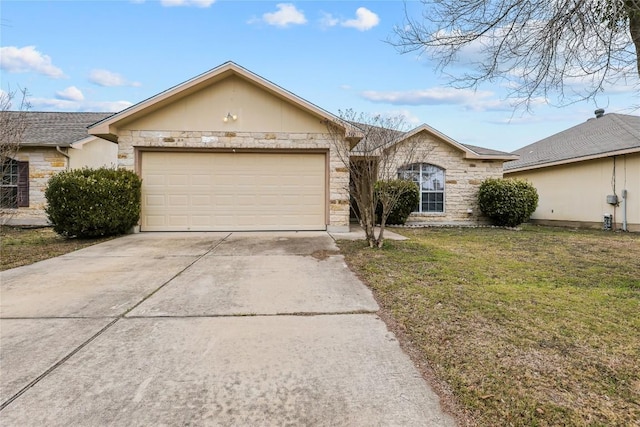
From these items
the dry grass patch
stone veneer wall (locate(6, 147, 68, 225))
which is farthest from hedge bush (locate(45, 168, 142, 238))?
stone veneer wall (locate(6, 147, 68, 225))

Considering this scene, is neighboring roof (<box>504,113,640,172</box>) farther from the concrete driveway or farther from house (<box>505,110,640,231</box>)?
the concrete driveway

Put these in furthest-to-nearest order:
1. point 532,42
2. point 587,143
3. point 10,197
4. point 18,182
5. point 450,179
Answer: point 587,143
point 450,179
point 18,182
point 10,197
point 532,42

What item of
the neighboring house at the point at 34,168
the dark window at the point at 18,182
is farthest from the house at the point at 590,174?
the dark window at the point at 18,182

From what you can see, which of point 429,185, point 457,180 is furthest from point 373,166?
point 457,180

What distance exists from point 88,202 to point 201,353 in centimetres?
734

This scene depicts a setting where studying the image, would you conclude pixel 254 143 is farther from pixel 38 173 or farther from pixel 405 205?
pixel 38 173

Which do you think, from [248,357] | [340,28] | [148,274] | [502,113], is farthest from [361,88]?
[248,357]

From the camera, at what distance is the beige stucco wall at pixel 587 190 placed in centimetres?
1252

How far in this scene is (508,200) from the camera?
42.2 feet

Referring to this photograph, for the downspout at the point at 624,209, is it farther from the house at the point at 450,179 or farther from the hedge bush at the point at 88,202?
the hedge bush at the point at 88,202

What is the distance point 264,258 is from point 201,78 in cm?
582

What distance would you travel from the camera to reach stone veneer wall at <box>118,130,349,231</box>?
33.0ft

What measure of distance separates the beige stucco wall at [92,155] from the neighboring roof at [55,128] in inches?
19.4

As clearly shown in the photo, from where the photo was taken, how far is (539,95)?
6430 millimetres
